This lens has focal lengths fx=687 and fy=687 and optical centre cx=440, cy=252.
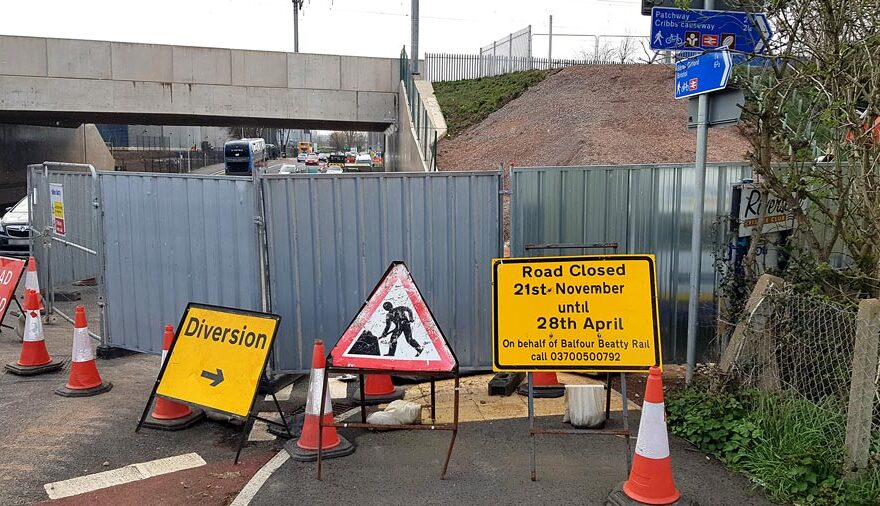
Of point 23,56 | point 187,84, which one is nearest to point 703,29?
point 187,84

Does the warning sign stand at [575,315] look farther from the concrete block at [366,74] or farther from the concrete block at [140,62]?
the concrete block at [140,62]

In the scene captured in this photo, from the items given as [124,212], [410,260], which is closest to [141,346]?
[124,212]

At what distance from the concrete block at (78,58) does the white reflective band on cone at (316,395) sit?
67.2 feet

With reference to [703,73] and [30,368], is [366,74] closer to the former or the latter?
[30,368]

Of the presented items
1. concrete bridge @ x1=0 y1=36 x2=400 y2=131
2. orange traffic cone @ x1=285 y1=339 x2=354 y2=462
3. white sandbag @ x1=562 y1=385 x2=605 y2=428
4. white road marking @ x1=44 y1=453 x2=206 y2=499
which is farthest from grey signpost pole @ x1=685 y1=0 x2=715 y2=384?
concrete bridge @ x1=0 y1=36 x2=400 y2=131

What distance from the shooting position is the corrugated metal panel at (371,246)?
6.14m

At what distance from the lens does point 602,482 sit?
4473mm

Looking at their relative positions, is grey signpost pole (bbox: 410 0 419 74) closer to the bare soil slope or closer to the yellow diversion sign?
the bare soil slope

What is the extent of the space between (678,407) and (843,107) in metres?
2.66

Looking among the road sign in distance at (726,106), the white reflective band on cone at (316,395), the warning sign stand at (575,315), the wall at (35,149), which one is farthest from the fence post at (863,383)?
the wall at (35,149)

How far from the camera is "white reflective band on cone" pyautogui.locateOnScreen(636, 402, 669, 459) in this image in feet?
13.3

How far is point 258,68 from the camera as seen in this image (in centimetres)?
2277

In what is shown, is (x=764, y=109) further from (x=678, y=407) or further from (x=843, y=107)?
(x=678, y=407)

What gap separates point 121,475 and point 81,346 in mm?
1945
